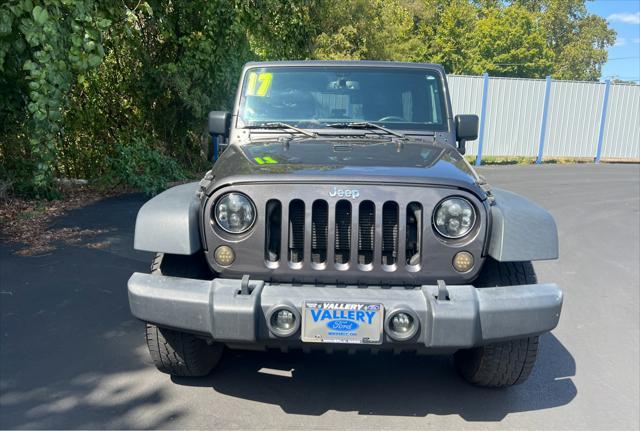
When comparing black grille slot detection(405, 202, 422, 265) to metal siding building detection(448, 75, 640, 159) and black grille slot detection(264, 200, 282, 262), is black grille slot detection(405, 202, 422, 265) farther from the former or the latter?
metal siding building detection(448, 75, 640, 159)

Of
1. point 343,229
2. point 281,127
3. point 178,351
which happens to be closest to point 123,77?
point 281,127

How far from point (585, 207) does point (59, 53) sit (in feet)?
28.8

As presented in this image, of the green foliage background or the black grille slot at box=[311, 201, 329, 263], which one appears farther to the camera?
the green foliage background

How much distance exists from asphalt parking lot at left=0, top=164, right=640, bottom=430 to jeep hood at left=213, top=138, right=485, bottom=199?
1.30 metres

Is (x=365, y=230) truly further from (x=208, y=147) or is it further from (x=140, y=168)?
(x=208, y=147)

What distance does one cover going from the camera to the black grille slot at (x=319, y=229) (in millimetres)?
2922

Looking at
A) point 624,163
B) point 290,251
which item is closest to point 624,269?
point 290,251

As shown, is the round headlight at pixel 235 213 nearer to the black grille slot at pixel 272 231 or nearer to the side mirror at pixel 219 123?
the black grille slot at pixel 272 231

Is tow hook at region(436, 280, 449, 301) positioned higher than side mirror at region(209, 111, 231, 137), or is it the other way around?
side mirror at region(209, 111, 231, 137)

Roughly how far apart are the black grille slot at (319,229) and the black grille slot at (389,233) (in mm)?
306

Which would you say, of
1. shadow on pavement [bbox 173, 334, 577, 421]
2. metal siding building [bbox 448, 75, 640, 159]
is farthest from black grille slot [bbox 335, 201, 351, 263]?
metal siding building [bbox 448, 75, 640, 159]

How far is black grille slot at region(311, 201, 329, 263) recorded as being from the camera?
9.59ft

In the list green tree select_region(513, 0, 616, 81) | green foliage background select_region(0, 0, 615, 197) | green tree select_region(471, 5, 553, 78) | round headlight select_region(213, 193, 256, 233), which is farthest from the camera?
green tree select_region(513, 0, 616, 81)

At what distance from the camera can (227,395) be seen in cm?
335
